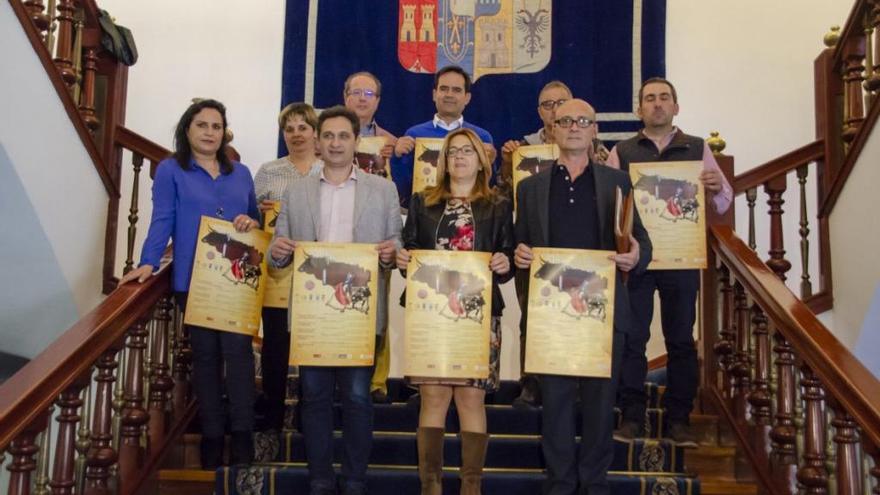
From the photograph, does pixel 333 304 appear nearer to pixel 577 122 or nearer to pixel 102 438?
pixel 102 438

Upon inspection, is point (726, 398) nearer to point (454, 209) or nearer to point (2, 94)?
point (454, 209)

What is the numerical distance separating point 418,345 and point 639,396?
104cm

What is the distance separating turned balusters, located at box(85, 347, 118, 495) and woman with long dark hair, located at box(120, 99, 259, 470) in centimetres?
36

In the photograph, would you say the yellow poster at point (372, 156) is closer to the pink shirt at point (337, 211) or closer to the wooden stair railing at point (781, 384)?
the pink shirt at point (337, 211)

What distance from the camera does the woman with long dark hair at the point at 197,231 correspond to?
385 cm

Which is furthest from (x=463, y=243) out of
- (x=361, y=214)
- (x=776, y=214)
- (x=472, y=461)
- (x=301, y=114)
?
(x=776, y=214)

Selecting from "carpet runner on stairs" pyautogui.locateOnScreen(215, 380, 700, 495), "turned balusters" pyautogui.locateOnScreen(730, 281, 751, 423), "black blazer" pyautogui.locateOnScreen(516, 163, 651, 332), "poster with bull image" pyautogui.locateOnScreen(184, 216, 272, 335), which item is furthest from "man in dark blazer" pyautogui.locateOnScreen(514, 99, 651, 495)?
"poster with bull image" pyautogui.locateOnScreen(184, 216, 272, 335)

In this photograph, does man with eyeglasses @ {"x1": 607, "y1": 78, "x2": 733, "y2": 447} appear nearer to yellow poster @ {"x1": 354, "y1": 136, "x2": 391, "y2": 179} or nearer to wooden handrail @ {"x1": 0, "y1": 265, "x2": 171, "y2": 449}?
yellow poster @ {"x1": 354, "y1": 136, "x2": 391, "y2": 179}

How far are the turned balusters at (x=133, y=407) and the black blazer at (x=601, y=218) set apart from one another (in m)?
1.40

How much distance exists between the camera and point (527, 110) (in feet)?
21.4

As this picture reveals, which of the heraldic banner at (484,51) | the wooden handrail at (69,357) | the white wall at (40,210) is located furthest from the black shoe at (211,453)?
the heraldic banner at (484,51)

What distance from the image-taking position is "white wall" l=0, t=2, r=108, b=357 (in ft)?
14.0

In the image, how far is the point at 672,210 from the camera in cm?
414

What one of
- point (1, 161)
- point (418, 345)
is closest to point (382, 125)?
point (1, 161)
